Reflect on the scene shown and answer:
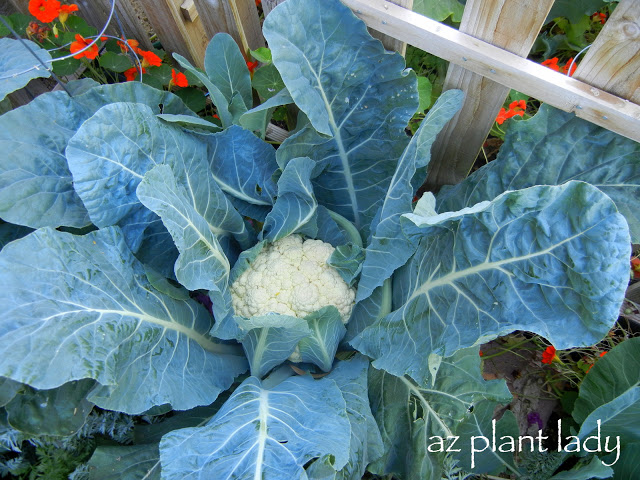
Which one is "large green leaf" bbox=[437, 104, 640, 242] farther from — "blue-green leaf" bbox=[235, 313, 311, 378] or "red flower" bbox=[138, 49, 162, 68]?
"red flower" bbox=[138, 49, 162, 68]

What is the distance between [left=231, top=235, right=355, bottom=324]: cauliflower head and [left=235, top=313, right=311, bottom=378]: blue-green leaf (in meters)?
0.11

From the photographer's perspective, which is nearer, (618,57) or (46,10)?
(618,57)

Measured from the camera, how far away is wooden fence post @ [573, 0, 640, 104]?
105 cm

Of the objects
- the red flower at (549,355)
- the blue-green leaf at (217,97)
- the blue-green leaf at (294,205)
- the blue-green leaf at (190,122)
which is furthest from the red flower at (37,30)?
the red flower at (549,355)

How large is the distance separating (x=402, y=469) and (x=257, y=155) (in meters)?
1.05

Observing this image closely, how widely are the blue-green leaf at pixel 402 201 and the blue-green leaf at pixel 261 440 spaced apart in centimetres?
37

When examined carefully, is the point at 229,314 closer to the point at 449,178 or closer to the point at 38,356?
the point at 38,356

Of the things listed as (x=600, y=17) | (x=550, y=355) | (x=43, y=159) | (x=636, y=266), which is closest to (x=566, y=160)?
(x=636, y=266)

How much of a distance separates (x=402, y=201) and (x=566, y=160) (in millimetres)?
471

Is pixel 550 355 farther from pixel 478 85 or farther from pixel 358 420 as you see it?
pixel 478 85

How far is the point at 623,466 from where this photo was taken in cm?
144

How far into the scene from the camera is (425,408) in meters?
1.39

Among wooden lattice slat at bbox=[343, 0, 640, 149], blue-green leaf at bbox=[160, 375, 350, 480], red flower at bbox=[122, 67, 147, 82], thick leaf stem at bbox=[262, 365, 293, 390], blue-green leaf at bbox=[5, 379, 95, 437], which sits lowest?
thick leaf stem at bbox=[262, 365, 293, 390]

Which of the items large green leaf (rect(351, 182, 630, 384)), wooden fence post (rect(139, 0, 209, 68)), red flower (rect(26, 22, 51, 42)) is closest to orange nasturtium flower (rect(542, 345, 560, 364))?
large green leaf (rect(351, 182, 630, 384))
